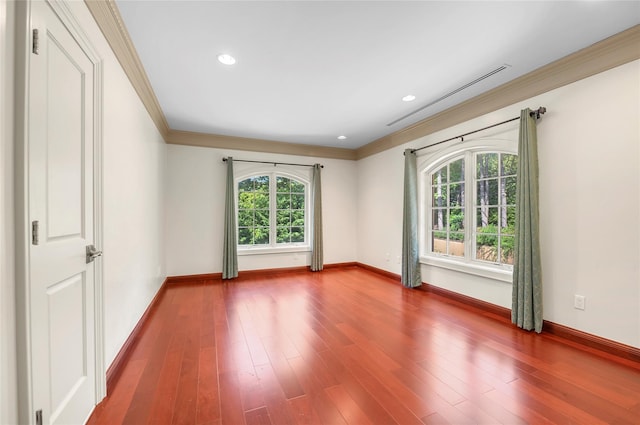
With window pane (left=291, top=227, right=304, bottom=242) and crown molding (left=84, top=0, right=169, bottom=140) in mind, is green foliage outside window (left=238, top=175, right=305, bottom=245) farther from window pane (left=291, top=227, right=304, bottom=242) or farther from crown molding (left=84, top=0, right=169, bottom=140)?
crown molding (left=84, top=0, right=169, bottom=140)

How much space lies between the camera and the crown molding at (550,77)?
218cm

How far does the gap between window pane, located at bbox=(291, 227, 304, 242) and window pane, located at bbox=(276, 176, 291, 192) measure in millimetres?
851

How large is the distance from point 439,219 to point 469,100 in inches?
67.8

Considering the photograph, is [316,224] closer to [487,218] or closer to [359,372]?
[487,218]

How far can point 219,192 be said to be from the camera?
4.92 metres

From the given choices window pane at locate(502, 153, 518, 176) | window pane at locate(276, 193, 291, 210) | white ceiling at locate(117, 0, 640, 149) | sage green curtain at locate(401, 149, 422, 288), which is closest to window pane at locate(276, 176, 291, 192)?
window pane at locate(276, 193, 291, 210)

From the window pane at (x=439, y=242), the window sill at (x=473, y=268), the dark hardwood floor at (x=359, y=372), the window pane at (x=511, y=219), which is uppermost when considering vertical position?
the window pane at (x=511, y=219)

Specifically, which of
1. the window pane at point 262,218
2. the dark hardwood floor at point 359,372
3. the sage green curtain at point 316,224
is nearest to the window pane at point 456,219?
the dark hardwood floor at point 359,372

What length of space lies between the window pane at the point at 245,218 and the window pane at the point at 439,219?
335cm

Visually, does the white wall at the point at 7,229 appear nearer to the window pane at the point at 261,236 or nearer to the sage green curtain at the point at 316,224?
the window pane at the point at 261,236

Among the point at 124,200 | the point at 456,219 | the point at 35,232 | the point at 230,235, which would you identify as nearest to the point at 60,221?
the point at 35,232

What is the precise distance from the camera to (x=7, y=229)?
1.01 m

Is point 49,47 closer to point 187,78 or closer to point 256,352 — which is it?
point 187,78

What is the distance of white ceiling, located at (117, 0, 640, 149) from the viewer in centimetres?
188
